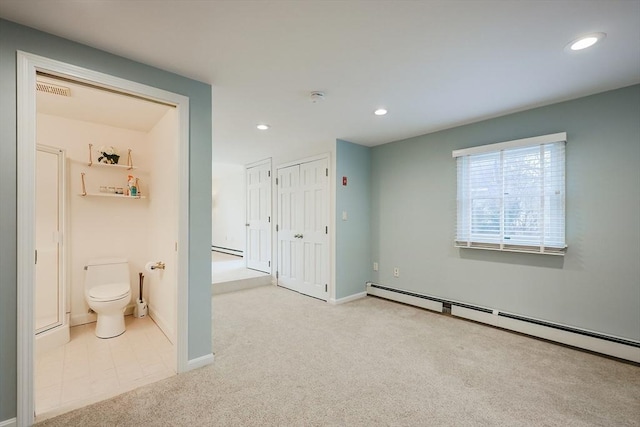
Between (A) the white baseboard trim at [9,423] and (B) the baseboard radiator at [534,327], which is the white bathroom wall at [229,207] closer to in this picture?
(B) the baseboard radiator at [534,327]

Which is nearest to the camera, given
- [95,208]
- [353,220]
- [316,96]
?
[316,96]

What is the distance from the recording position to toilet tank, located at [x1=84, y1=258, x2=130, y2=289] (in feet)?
10.3

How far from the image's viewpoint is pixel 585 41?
1813 millimetres

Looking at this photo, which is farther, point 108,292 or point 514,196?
point 514,196

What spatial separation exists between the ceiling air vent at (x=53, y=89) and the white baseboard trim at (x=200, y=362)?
2499 mm

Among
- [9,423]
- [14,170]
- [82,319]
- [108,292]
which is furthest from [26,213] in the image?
[82,319]

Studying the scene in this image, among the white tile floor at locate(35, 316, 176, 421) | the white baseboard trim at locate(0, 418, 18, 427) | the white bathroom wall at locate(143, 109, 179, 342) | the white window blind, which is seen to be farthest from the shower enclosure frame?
the white window blind

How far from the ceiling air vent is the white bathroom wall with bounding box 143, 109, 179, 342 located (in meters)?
0.77

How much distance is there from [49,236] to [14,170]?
1.64m

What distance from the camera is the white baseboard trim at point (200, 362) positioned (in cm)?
228

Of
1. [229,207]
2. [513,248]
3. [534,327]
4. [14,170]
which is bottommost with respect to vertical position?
[534,327]

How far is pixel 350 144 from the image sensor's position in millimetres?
4273

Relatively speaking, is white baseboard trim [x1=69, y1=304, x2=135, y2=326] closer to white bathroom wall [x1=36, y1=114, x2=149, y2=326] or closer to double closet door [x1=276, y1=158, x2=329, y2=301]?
white bathroom wall [x1=36, y1=114, x2=149, y2=326]

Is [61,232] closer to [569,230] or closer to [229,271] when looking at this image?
[229,271]
